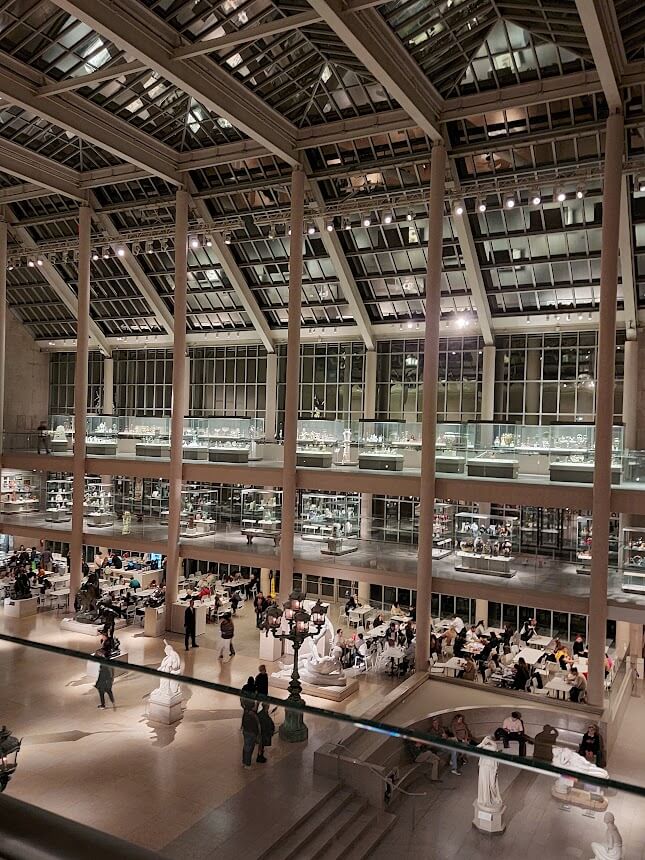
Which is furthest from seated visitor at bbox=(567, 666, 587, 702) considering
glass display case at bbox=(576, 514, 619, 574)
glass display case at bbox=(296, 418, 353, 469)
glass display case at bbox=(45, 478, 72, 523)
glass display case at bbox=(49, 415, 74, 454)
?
glass display case at bbox=(49, 415, 74, 454)

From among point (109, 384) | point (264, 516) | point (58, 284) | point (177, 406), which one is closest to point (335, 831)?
point (177, 406)

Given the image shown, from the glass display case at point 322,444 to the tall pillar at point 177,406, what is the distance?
15.4 ft

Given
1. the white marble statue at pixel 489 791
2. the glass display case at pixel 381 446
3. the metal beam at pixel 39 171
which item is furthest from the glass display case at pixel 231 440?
the white marble statue at pixel 489 791

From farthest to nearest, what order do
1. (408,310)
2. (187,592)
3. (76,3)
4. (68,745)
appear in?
(408,310)
(187,592)
(76,3)
(68,745)

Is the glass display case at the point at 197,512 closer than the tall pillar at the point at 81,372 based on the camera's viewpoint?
Yes

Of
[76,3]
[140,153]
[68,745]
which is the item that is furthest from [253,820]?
[140,153]

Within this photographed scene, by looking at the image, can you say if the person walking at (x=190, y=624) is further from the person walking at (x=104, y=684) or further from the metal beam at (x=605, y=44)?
the person walking at (x=104, y=684)

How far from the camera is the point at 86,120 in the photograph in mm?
20719

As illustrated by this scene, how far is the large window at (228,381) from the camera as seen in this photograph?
115 feet

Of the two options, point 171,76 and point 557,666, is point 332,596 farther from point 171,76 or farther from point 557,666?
point 171,76

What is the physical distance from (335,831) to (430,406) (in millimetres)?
18245

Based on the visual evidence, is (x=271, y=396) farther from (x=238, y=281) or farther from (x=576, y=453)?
(x=576, y=453)

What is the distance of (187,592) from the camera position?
27312mm

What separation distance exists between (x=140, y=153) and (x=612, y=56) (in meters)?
14.3
